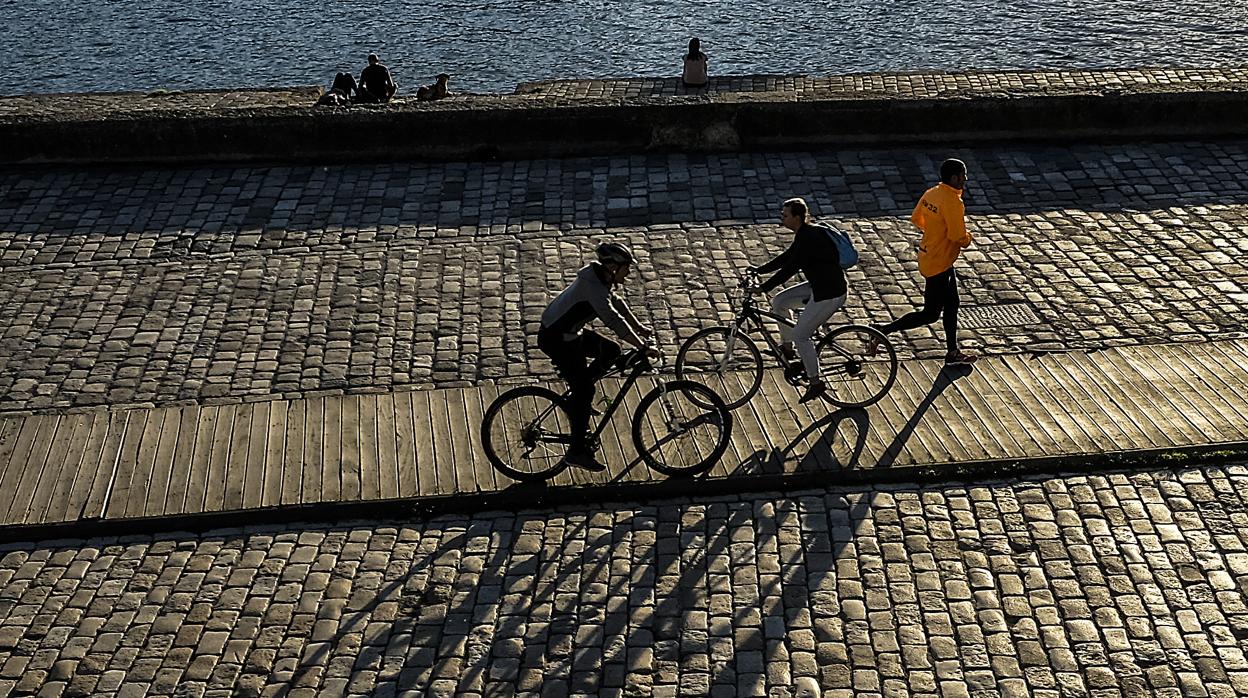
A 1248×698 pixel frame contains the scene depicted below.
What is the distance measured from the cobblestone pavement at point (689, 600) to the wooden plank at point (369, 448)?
1.11 ft

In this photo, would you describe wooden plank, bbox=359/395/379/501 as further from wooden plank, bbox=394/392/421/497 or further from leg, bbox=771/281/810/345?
leg, bbox=771/281/810/345

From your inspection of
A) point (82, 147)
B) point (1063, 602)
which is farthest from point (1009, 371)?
point (82, 147)

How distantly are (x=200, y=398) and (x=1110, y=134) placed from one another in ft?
32.5

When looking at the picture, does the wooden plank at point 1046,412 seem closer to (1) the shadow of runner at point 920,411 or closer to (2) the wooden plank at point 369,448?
(1) the shadow of runner at point 920,411

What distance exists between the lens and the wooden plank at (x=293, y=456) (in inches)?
332

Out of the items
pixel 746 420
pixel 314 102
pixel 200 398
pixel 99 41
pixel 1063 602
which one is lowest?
pixel 99 41

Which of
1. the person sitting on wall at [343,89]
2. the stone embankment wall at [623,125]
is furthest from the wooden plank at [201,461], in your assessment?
the person sitting on wall at [343,89]

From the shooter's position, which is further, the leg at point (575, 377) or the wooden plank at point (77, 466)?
the wooden plank at point (77, 466)

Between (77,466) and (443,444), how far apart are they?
247 centimetres

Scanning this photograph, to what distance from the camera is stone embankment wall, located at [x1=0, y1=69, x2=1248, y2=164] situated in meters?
14.1

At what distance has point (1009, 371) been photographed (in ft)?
31.6

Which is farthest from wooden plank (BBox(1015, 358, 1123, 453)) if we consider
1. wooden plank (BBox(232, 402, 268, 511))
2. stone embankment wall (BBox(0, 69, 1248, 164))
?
wooden plank (BBox(232, 402, 268, 511))

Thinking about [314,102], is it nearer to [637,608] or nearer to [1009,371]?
[1009,371]

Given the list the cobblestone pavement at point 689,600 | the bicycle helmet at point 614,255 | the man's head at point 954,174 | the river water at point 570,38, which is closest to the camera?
the cobblestone pavement at point 689,600
